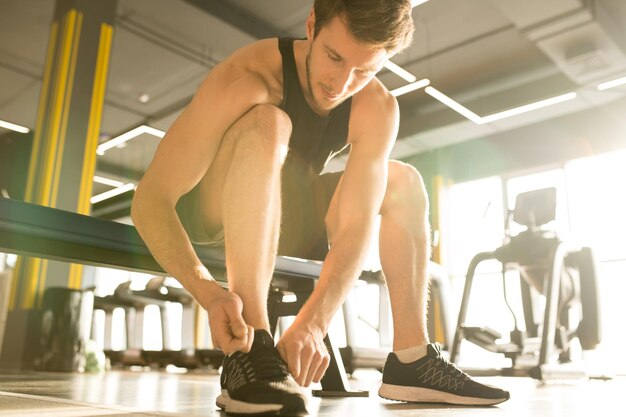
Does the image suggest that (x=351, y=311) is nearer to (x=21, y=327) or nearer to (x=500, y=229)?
(x=21, y=327)

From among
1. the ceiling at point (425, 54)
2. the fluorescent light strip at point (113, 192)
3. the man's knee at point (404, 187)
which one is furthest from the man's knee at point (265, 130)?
the fluorescent light strip at point (113, 192)

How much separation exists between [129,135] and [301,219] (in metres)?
5.91

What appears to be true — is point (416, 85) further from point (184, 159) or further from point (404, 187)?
point (184, 159)

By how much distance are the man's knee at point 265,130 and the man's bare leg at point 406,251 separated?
16.1 inches

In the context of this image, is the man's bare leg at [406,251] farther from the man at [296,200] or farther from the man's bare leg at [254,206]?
the man's bare leg at [254,206]

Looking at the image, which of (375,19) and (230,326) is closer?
(230,326)

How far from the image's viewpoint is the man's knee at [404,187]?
1.36m

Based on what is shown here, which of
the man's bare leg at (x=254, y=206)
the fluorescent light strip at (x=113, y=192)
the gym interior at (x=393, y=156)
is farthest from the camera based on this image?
the fluorescent light strip at (x=113, y=192)

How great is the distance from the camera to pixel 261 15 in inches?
197

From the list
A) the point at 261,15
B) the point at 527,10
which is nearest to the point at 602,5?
the point at 527,10

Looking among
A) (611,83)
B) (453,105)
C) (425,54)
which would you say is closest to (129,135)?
(425,54)

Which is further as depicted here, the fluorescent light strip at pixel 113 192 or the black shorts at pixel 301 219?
the fluorescent light strip at pixel 113 192

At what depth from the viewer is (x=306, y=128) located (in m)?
1.27

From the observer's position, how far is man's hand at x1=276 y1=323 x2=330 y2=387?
0.88 meters
